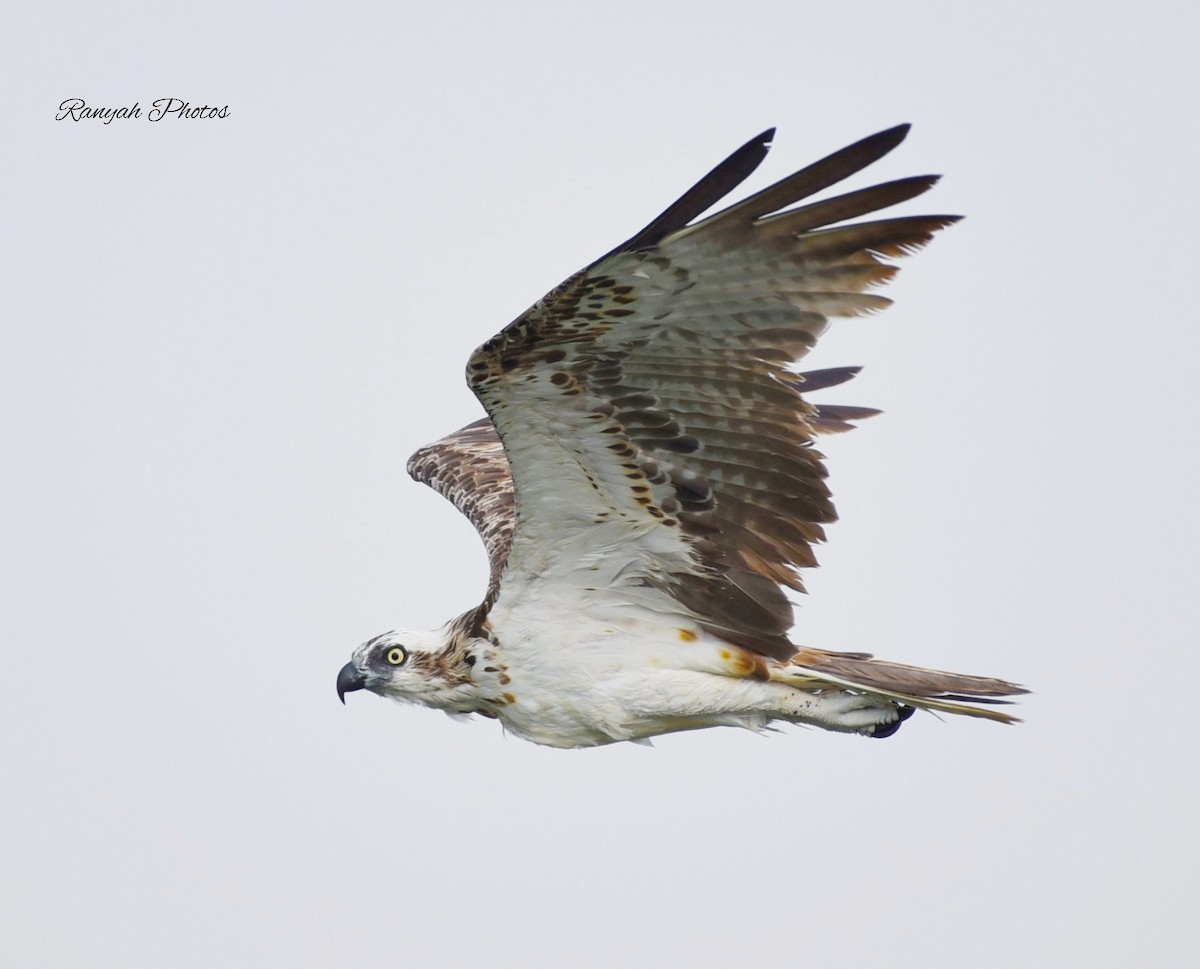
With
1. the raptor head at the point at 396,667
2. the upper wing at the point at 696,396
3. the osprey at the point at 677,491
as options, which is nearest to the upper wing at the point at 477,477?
the raptor head at the point at 396,667

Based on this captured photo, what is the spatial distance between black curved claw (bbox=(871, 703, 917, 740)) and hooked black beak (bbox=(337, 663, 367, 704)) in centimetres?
267

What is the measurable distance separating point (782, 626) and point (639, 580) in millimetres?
731

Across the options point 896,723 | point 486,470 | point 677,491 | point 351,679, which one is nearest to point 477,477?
point 486,470

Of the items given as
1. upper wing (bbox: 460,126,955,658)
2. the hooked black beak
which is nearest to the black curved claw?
upper wing (bbox: 460,126,955,658)

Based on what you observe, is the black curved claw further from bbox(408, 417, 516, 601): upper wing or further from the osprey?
bbox(408, 417, 516, 601): upper wing

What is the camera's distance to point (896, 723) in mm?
8414

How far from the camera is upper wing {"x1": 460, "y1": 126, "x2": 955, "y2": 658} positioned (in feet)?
22.8

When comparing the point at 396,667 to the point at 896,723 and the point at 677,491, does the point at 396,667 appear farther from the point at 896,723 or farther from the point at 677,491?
the point at 896,723

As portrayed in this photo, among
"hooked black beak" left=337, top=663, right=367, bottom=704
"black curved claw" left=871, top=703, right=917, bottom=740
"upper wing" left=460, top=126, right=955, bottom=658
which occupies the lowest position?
"black curved claw" left=871, top=703, right=917, bottom=740

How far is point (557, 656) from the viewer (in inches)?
332

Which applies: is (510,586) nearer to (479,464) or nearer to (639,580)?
(639,580)

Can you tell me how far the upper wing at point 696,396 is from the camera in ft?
22.8

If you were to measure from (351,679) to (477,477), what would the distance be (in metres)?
2.22

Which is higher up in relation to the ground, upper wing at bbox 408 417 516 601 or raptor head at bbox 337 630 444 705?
upper wing at bbox 408 417 516 601
